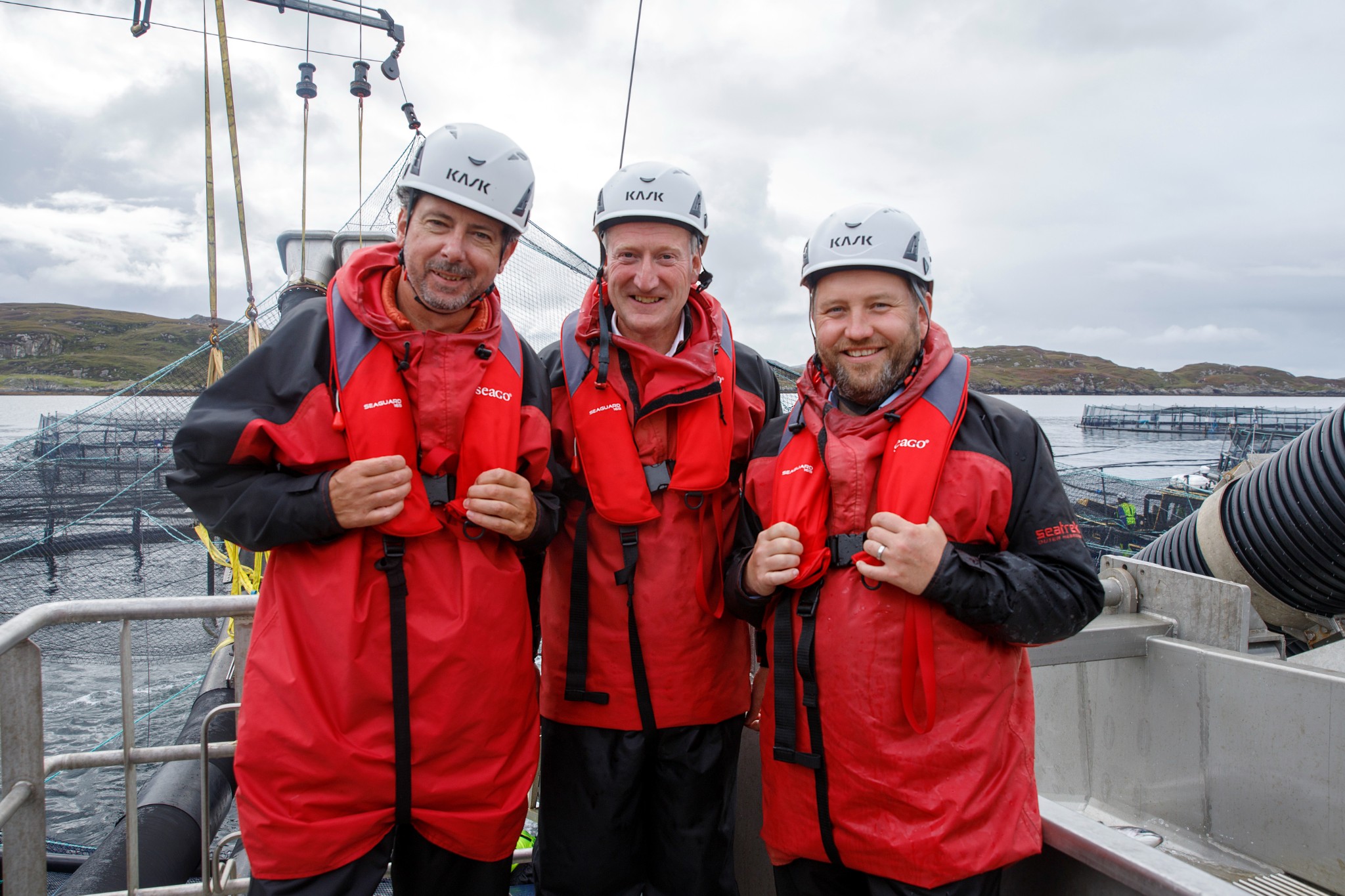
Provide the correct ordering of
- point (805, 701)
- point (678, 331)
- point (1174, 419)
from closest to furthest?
point (805, 701), point (678, 331), point (1174, 419)

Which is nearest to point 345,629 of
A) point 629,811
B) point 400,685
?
point 400,685

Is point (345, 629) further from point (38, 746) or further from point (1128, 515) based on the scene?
point (1128, 515)

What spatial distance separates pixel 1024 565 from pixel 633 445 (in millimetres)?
1243

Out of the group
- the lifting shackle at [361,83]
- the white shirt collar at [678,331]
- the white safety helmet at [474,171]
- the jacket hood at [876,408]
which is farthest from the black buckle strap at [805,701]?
the lifting shackle at [361,83]

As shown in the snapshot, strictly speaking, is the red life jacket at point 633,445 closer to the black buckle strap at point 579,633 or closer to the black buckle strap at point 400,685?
the black buckle strap at point 579,633

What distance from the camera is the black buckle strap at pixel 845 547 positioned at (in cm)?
215

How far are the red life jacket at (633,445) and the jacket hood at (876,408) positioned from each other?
33 cm

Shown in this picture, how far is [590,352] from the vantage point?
2.72 meters

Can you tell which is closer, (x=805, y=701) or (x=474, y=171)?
(x=805, y=701)

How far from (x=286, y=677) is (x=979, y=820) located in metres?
1.85

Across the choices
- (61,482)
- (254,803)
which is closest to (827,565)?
(254,803)

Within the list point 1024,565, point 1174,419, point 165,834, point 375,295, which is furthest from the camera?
point 1174,419

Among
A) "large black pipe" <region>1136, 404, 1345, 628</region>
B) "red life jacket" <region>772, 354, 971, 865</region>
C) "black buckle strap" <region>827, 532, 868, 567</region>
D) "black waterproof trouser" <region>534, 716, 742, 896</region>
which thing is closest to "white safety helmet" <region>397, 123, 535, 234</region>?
"red life jacket" <region>772, 354, 971, 865</region>

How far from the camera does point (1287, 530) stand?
4.79 meters
